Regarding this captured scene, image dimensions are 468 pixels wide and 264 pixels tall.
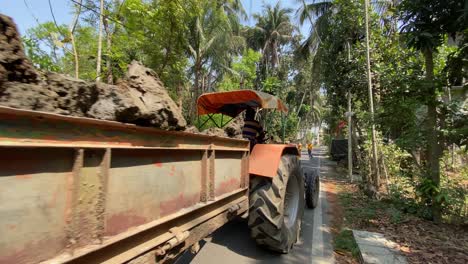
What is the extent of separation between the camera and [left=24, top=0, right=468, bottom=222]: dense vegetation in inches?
236

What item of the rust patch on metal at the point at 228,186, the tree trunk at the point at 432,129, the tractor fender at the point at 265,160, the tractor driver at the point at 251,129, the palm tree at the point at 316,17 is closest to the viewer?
the rust patch on metal at the point at 228,186

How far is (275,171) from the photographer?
420 centimetres

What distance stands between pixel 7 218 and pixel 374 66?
11038mm

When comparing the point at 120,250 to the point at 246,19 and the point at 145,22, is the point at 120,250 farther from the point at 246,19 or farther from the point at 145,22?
the point at 246,19

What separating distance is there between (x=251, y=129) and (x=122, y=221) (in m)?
3.64

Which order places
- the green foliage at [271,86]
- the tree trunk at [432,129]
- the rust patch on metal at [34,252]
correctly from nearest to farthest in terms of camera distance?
the rust patch on metal at [34,252] < the tree trunk at [432,129] < the green foliage at [271,86]

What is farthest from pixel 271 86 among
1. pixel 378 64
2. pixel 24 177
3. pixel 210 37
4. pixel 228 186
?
pixel 24 177

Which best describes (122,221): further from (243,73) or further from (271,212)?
(243,73)

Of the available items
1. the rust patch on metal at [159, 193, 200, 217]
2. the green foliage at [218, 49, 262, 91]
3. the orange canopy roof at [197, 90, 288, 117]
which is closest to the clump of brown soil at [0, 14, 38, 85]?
the rust patch on metal at [159, 193, 200, 217]

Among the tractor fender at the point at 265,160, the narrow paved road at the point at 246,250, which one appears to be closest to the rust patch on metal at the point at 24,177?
the narrow paved road at the point at 246,250

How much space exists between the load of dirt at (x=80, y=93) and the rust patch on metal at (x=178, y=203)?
1.97 ft

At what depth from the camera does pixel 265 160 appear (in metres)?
4.36

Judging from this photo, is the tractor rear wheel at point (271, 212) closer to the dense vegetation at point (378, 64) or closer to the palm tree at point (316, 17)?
the dense vegetation at point (378, 64)

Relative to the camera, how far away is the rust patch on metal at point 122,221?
2.04 metres
